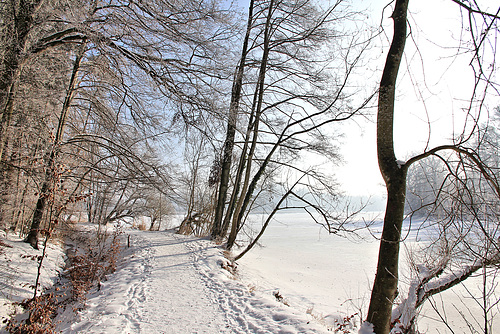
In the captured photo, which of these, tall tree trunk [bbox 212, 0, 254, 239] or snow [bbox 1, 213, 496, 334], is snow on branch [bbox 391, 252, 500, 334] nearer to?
snow [bbox 1, 213, 496, 334]

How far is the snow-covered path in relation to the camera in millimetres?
3563

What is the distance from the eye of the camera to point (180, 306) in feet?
13.8

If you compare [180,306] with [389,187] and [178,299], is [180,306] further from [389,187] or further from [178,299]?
[389,187]

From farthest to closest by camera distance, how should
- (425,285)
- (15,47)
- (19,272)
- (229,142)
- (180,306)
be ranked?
1. (229,142)
2. (19,272)
3. (425,285)
4. (180,306)
5. (15,47)

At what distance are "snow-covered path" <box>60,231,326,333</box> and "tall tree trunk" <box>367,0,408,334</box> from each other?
0.93 m

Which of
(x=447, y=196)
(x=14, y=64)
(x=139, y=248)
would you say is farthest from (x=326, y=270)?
(x=14, y=64)

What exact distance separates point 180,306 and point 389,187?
3.61m

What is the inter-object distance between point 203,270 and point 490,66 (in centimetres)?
612

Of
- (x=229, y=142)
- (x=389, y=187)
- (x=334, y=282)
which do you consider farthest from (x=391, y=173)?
(x=334, y=282)

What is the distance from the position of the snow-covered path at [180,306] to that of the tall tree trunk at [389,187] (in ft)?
3.04

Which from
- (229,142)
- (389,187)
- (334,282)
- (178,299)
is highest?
(229,142)

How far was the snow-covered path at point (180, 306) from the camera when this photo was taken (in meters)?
3.56

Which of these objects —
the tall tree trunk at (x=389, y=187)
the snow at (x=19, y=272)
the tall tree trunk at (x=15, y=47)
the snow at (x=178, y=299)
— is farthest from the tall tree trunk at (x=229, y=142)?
the tall tree trunk at (x=389, y=187)

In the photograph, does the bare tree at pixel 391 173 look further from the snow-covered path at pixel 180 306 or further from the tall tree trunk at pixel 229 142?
the tall tree trunk at pixel 229 142
